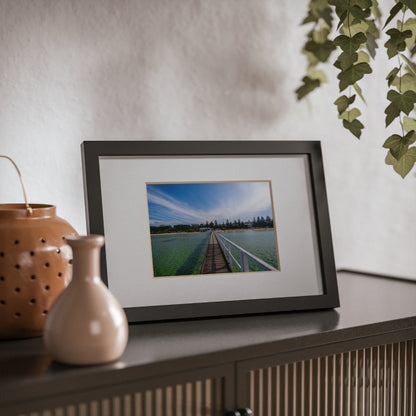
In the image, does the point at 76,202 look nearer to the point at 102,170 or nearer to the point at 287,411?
the point at 102,170

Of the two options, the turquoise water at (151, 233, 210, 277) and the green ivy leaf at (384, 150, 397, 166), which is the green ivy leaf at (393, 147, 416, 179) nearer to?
the green ivy leaf at (384, 150, 397, 166)

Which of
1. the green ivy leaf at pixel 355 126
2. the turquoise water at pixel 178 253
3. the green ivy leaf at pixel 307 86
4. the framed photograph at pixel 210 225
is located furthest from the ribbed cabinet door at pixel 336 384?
the green ivy leaf at pixel 307 86

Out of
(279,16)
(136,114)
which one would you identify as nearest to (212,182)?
(136,114)

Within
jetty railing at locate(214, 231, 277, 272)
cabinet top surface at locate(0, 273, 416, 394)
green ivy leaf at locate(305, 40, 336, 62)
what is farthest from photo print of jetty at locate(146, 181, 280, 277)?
green ivy leaf at locate(305, 40, 336, 62)

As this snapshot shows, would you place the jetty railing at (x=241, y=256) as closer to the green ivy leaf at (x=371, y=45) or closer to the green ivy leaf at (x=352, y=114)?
the green ivy leaf at (x=352, y=114)

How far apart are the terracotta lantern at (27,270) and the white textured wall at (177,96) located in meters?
0.27

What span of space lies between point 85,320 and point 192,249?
0.33 m

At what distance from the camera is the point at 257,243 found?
979 mm

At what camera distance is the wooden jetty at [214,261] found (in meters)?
0.93

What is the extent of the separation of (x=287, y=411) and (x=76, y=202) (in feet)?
2.00

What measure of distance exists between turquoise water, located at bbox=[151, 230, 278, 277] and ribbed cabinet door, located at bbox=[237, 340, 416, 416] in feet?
0.70

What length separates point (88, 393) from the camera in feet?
2.10

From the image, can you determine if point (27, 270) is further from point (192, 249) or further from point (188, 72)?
point (188, 72)

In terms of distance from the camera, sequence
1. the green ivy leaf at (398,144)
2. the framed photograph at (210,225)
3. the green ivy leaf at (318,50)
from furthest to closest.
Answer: the green ivy leaf at (318,50), the green ivy leaf at (398,144), the framed photograph at (210,225)
